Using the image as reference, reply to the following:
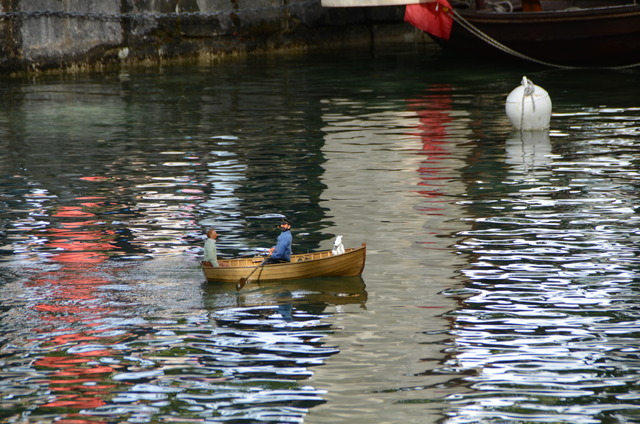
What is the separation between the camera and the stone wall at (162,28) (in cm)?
3123

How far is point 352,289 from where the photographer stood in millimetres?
13406

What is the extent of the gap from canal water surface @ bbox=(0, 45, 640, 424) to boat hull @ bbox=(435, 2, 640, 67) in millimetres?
3388

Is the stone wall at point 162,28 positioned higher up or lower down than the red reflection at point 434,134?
higher up

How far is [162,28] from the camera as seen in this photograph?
3397cm

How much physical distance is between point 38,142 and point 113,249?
28.6 ft

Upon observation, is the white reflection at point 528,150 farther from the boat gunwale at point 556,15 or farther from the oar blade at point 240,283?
the boat gunwale at point 556,15

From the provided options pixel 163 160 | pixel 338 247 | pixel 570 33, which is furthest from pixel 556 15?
pixel 338 247

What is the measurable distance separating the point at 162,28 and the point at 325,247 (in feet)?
68.4

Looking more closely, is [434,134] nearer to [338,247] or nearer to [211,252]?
[338,247]

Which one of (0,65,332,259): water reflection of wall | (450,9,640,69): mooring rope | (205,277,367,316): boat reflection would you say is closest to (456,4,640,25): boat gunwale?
(450,9,640,69): mooring rope

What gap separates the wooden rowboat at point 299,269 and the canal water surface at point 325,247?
0.16 m

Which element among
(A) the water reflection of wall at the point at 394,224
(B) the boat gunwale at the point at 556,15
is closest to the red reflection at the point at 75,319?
(A) the water reflection of wall at the point at 394,224

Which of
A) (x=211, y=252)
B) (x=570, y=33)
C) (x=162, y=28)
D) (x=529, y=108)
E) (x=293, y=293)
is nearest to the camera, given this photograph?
(x=293, y=293)

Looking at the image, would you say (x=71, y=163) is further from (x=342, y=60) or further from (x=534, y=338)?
(x=342, y=60)
